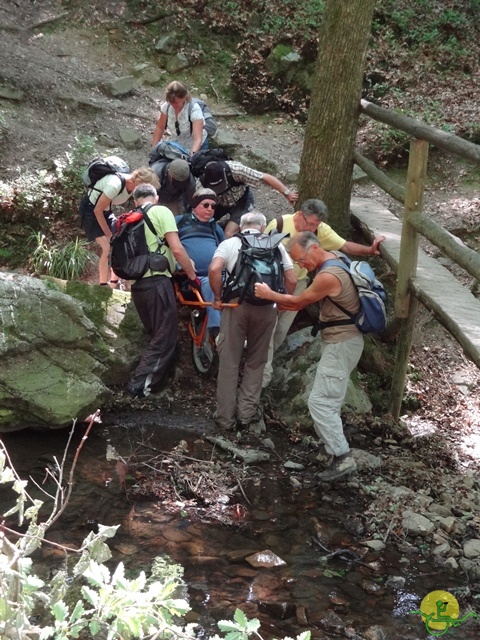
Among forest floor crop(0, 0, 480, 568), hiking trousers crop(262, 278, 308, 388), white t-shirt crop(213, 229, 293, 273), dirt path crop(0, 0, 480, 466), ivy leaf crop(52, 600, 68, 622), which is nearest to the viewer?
ivy leaf crop(52, 600, 68, 622)

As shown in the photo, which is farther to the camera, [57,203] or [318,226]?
[57,203]

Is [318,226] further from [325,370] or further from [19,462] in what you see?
[19,462]

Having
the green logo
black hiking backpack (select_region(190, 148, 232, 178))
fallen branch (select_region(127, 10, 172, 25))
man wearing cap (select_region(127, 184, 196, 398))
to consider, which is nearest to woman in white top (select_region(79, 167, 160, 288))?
man wearing cap (select_region(127, 184, 196, 398))

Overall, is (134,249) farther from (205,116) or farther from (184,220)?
(205,116)

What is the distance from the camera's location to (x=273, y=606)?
4.31 m

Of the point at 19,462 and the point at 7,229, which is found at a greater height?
the point at 7,229

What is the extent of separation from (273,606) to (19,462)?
245 centimetres

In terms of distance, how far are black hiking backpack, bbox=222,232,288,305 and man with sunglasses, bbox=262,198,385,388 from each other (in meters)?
0.34

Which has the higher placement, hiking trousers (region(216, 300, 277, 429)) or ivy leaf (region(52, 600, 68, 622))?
ivy leaf (region(52, 600, 68, 622))

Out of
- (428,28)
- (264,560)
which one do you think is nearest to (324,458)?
(264,560)

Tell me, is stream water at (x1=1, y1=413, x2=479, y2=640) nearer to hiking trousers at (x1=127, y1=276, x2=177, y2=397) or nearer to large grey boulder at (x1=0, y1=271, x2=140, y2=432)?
large grey boulder at (x1=0, y1=271, x2=140, y2=432)

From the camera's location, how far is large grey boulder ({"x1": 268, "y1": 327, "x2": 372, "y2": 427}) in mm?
6795

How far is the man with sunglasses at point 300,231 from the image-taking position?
21.2 ft

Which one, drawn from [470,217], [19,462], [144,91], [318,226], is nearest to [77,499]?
[19,462]
